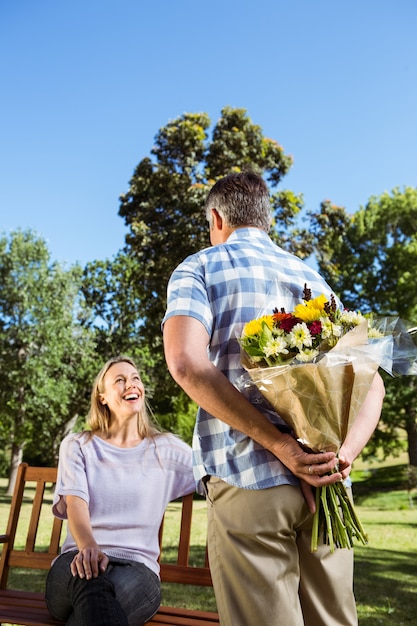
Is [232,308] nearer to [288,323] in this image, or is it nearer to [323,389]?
[288,323]

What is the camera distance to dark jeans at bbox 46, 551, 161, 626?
244 cm

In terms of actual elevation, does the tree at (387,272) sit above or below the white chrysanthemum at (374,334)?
above

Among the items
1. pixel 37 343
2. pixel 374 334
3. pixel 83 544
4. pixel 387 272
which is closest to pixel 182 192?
pixel 37 343

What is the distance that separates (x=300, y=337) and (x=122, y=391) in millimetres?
1924

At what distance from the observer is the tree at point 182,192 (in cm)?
1374

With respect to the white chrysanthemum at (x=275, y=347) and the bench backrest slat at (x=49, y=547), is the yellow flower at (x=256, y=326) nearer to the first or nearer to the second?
the white chrysanthemum at (x=275, y=347)

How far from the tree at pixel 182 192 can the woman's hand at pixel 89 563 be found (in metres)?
11.1

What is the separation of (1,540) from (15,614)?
739 mm

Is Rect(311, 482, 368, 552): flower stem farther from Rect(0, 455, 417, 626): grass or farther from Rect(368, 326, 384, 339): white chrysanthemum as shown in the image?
Rect(0, 455, 417, 626): grass

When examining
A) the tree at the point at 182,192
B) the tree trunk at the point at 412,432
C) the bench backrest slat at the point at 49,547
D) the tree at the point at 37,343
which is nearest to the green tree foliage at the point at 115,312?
the tree at the point at 37,343

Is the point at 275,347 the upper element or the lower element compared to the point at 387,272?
lower

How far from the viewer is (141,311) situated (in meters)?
15.2

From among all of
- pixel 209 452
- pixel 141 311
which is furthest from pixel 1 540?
pixel 141 311

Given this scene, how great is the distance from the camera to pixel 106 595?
251 cm
